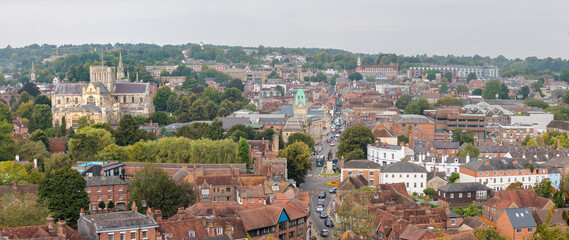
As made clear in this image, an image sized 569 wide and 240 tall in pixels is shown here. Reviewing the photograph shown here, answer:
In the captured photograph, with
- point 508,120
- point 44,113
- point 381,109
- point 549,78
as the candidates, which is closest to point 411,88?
point 549,78

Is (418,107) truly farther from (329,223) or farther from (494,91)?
(329,223)

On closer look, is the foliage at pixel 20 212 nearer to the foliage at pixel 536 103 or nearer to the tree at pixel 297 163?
the tree at pixel 297 163

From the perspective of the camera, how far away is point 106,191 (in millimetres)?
44750

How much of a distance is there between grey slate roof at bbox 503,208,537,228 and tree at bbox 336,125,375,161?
82.7ft

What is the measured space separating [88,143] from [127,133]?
244 inches

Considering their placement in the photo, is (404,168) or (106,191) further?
(404,168)

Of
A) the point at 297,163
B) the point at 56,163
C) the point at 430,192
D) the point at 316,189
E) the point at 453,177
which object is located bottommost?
the point at 316,189

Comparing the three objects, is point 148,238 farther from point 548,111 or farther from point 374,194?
point 548,111

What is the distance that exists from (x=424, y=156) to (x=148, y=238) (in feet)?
107

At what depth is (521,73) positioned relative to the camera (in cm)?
19275

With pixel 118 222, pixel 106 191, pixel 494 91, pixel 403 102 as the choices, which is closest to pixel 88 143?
pixel 106 191

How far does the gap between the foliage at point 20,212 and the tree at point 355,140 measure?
3363 cm

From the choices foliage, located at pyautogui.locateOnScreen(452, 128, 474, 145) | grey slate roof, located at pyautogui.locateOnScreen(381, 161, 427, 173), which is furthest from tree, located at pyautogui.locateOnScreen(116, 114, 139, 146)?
foliage, located at pyautogui.locateOnScreen(452, 128, 474, 145)

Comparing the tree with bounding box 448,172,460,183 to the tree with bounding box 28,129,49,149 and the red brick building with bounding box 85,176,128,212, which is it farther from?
the tree with bounding box 28,129,49,149
